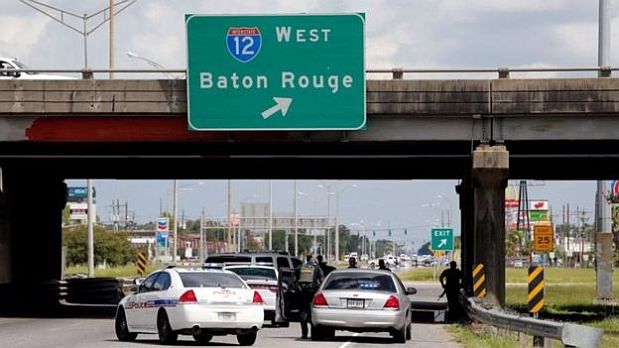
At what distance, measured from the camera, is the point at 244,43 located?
123ft

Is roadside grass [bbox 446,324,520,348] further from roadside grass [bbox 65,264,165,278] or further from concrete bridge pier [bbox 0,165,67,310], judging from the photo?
roadside grass [bbox 65,264,165,278]

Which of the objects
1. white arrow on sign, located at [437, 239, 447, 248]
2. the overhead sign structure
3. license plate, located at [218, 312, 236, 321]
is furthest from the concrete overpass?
white arrow on sign, located at [437, 239, 447, 248]

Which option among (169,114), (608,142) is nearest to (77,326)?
(169,114)

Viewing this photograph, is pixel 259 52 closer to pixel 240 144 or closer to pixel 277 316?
pixel 240 144

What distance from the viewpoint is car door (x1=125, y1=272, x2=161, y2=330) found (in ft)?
88.4

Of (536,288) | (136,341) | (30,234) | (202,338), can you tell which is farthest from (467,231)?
(136,341)

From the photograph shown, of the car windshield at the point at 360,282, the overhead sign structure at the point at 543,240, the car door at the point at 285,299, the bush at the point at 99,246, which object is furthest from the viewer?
the bush at the point at 99,246

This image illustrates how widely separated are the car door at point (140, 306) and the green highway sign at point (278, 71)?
11149 millimetres

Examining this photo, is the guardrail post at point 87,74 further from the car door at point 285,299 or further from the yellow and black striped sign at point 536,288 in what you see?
the yellow and black striped sign at point 536,288

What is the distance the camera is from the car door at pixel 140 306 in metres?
26.9

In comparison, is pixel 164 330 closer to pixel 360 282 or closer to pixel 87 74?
pixel 360 282

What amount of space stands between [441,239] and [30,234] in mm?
23132

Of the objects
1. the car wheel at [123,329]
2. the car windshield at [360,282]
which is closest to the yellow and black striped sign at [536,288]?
the car windshield at [360,282]

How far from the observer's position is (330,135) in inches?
1529
